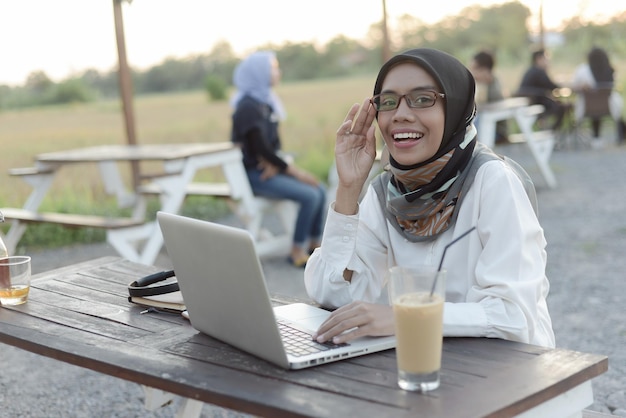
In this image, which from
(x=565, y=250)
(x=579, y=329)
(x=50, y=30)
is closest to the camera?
(x=579, y=329)

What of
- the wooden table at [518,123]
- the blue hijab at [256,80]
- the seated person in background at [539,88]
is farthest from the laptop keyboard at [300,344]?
the seated person in background at [539,88]

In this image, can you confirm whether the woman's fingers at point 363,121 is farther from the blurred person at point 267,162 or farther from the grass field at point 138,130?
the grass field at point 138,130

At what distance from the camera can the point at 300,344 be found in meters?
1.72

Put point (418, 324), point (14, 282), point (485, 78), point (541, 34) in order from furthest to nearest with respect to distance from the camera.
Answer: point (541, 34) → point (485, 78) → point (14, 282) → point (418, 324)

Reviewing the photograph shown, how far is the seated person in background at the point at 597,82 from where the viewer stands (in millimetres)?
11633

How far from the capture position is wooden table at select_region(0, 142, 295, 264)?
5.23 meters

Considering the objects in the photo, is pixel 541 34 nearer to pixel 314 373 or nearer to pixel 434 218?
pixel 434 218

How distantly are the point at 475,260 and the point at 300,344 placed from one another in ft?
1.62

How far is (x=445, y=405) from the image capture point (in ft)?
4.58

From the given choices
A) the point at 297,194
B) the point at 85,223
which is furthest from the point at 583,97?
the point at 85,223

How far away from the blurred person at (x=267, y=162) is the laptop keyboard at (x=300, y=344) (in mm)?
3938

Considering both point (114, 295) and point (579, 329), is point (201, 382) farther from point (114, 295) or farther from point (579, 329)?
point (579, 329)

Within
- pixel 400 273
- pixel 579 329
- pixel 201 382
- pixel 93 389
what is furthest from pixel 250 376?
pixel 579 329

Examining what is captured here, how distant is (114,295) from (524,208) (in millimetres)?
1107
